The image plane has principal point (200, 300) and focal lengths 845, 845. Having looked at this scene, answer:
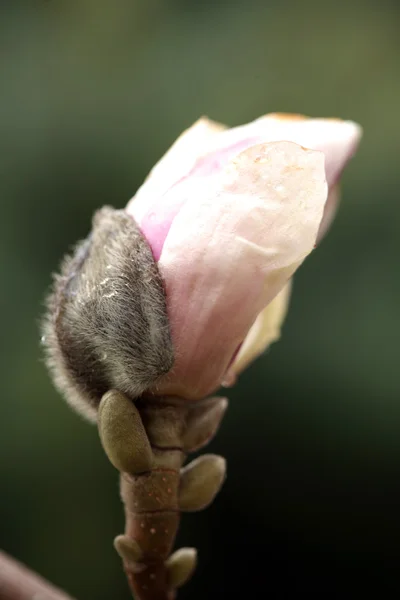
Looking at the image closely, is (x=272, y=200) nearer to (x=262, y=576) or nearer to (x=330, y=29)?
(x=262, y=576)

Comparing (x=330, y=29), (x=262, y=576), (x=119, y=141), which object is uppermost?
(x=330, y=29)

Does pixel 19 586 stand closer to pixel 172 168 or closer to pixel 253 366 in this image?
pixel 172 168

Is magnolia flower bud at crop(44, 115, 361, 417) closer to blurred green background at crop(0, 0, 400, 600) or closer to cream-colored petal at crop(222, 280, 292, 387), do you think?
cream-colored petal at crop(222, 280, 292, 387)

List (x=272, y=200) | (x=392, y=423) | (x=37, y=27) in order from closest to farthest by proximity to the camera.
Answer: (x=272, y=200) < (x=392, y=423) < (x=37, y=27)

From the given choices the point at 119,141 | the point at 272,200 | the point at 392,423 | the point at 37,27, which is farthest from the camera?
the point at 37,27

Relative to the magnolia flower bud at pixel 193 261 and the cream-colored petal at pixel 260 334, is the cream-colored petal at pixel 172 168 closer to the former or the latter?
the magnolia flower bud at pixel 193 261

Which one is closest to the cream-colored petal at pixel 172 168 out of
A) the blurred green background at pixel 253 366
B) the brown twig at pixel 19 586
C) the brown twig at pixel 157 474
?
the brown twig at pixel 157 474

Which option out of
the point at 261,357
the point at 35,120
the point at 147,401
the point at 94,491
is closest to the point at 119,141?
the point at 35,120

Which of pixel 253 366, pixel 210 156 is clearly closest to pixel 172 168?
pixel 210 156
